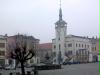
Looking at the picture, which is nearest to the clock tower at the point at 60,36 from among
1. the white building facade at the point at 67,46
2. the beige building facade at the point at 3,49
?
the white building facade at the point at 67,46

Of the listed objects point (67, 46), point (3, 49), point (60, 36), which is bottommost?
point (3, 49)

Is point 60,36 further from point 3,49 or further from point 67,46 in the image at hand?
point 3,49

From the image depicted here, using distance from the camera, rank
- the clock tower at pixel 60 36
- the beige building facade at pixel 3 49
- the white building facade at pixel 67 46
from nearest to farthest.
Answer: the beige building facade at pixel 3 49 < the white building facade at pixel 67 46 < the clock tower at pixel 60 36

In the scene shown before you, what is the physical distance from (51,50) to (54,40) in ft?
24.8

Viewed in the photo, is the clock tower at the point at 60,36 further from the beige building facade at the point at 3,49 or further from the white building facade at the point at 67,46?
the beige building facade at the point at 3,49

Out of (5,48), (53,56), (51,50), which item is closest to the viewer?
(5,48)

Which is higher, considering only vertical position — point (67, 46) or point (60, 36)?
point (60, 36)

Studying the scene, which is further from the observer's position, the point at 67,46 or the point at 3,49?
the point at 67,46

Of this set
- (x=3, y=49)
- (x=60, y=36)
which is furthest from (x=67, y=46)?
(x=3, y=49)

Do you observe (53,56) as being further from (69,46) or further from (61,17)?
(61,17)

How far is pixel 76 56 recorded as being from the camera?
3597 inches

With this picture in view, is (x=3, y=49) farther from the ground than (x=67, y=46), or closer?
closer

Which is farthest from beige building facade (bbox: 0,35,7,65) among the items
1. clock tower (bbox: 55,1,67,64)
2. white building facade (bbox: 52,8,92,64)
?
clock tower (bbox: 55,1,67,64)

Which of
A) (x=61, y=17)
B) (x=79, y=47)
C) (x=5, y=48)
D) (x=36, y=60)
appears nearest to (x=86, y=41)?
(x=79, y=47)
